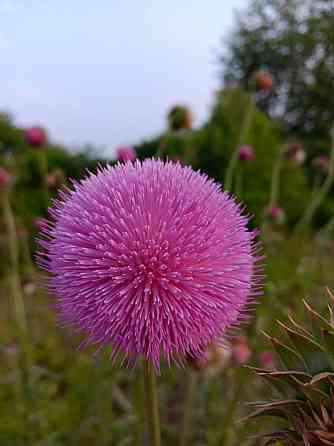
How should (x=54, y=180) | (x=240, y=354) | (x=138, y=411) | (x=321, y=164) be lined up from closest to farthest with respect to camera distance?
(x=138, y=411) < (x=240, y=354) < (x=54, y=180) < (x=321, y=164)

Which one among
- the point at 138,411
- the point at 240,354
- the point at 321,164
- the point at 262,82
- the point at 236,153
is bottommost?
the point at 138,411

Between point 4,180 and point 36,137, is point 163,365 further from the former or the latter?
point 36,137

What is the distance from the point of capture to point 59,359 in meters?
4.32

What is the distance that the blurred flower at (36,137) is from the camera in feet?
9.20

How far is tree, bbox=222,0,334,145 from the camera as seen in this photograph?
15766 mm

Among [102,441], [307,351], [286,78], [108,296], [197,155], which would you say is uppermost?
[286,78]

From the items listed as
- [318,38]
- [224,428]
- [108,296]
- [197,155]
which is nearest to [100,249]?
[108,296]

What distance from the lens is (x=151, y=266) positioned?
103 cm

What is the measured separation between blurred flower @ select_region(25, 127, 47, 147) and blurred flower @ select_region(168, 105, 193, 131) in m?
0.72

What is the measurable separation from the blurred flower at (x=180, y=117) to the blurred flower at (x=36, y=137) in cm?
72

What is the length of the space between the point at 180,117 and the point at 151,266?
1.91 meters

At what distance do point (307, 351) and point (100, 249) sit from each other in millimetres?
444

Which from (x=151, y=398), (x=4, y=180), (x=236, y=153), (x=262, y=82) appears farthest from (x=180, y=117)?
(x=151, y=398)

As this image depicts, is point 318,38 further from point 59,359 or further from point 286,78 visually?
point 59,359
